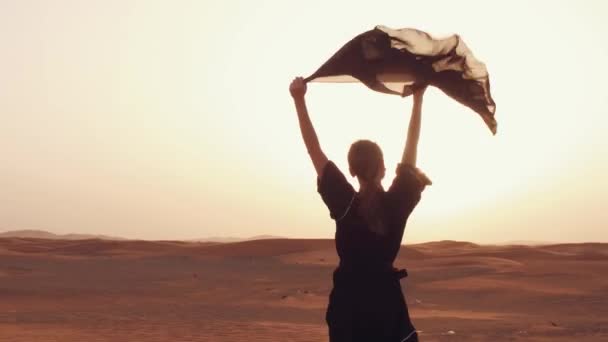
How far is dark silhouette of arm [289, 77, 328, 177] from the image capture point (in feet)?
12.1

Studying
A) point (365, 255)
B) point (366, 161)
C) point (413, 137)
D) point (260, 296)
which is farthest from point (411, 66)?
point (260, 296)

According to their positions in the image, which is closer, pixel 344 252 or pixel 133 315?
pixel 344 252

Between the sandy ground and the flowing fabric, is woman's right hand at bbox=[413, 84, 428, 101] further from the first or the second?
the sandy ground

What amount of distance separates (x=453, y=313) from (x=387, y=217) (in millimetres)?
12712

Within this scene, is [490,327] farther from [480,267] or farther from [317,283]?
[480,267]

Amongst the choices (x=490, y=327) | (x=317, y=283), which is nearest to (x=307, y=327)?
(x=490, y=327)

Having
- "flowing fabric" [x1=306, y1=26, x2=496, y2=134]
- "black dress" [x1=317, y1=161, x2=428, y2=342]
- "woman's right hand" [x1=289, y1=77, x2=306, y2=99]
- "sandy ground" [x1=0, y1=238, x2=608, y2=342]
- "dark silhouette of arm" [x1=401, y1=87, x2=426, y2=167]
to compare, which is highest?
"flowing fabric" [x1=306, y1=26, x2=496, y2=134]

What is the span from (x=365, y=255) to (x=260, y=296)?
1538 cm

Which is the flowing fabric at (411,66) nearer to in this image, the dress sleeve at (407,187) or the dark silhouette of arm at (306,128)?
the dark silhouette of arm at (306,128)

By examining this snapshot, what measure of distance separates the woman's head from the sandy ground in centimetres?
889

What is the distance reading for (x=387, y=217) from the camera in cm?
359

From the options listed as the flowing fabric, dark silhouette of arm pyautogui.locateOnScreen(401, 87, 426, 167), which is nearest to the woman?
dark silhouette of arm pyautogui.locateOnScreen(401, 87, 426, 167)

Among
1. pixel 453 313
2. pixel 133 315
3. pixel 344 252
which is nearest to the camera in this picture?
pixel 344 252

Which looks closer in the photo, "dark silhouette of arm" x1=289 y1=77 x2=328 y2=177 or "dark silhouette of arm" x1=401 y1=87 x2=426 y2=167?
"dark silhouette of arm" x1=289 y1=77 x2=328 y2=177
